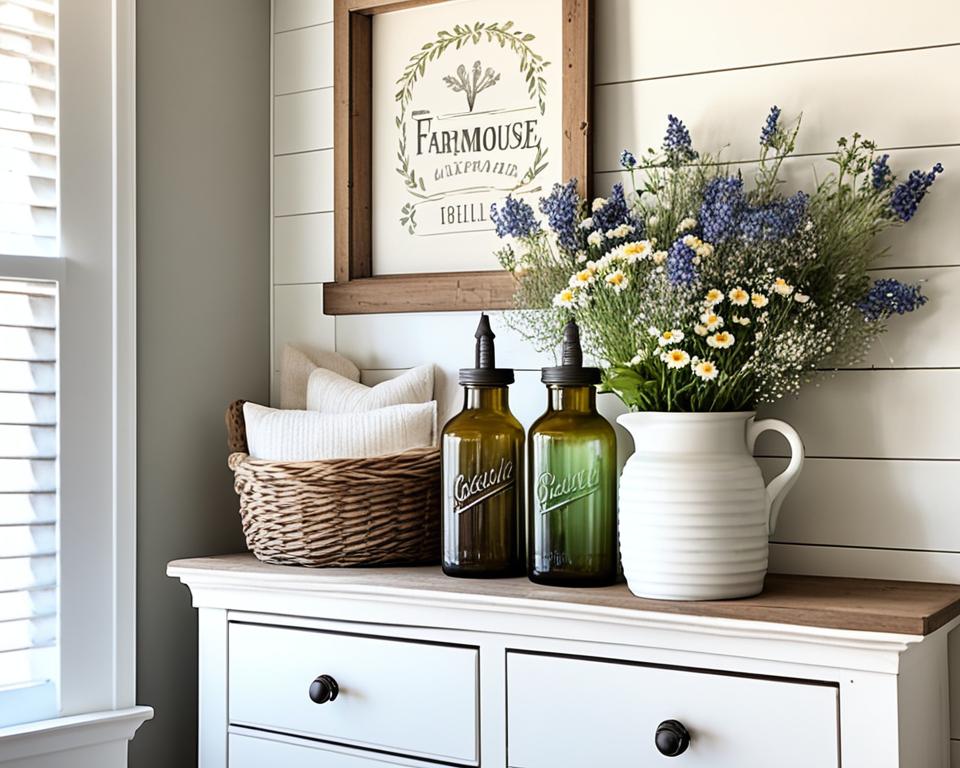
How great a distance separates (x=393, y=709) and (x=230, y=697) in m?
0.31

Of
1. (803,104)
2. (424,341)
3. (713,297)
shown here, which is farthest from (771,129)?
(424,341)

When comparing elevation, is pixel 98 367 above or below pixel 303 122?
below

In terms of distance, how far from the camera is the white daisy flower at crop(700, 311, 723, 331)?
1.39 metres

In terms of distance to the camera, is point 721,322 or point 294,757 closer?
point 721,322

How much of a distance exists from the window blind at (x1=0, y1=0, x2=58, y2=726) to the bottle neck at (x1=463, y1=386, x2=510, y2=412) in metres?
0.61

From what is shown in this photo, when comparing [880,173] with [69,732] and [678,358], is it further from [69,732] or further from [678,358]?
[69,732]

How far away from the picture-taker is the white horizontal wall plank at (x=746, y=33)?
1.56 m

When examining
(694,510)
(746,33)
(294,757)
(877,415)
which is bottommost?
(294,757)

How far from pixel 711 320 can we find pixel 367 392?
67cm

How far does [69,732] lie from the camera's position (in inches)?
66.2

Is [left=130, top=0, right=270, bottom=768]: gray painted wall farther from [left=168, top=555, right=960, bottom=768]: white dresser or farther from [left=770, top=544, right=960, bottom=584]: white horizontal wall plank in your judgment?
[left=770, top=544, right=960, bottom=584]: white horizontal wall plank

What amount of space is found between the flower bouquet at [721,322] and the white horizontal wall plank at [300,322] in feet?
1.90

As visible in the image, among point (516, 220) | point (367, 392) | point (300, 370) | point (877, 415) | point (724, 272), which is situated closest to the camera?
point (724, 272)

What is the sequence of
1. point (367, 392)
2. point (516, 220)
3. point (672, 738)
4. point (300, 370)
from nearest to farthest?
point (672, 738) < point (516, 220) < point (367, 392) < point (300, 370)
